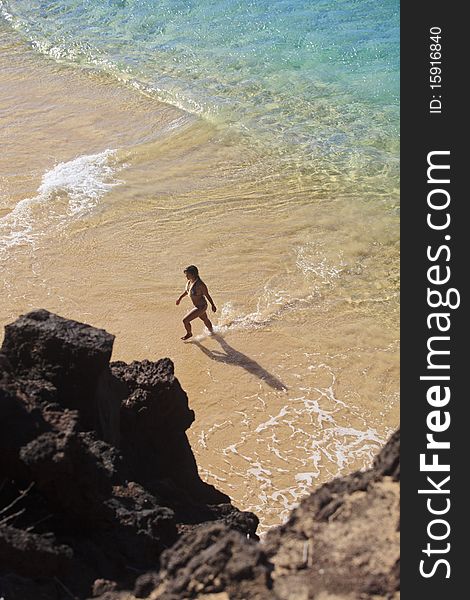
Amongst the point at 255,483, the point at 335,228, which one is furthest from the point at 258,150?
the point at 255,483

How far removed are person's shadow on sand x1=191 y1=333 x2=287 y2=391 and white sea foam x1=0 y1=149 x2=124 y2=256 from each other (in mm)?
3499

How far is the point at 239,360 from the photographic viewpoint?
391 inches

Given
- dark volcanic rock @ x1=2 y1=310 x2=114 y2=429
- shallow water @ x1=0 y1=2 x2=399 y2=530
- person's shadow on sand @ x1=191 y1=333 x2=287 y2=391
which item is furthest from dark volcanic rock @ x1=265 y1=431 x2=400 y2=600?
person's shadow on sand @ x1=191 y1=333 x2=287 y2=391

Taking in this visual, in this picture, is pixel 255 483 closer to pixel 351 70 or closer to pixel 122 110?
pixel 122 110

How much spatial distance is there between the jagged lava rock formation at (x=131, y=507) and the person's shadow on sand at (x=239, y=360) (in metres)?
3.15

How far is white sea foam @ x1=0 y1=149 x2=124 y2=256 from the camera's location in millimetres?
12383

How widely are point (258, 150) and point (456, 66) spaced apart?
896 centimetres

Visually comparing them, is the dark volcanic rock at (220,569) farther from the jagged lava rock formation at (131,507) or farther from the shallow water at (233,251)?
the shallow water at (233,251)

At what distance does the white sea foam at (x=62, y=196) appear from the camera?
40.6ft

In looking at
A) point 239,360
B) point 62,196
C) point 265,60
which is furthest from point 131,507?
point 265,60

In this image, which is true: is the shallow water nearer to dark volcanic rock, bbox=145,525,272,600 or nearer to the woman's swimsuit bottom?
the woman's swimsuit bottom

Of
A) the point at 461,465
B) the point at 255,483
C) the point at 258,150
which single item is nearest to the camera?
the point at 461,465

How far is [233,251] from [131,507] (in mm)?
7323

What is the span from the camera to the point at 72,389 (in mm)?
5535
